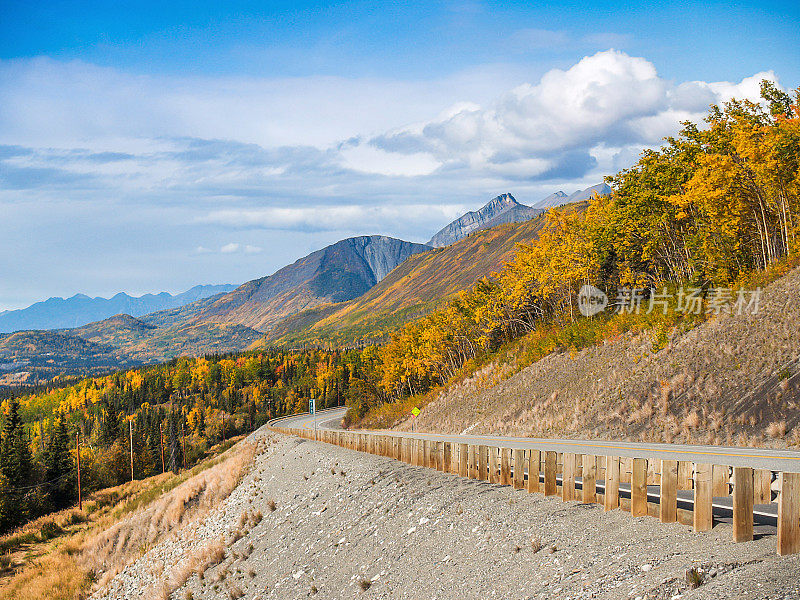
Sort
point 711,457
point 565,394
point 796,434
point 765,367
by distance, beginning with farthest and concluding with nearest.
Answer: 1. point 565,394
2. point 765,367
3. point 796,434
4. point 711,457

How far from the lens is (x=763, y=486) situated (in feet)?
29.8

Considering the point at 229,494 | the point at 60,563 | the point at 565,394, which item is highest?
the point at 565,394

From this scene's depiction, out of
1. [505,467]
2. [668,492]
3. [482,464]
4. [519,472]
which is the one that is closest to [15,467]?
[482,464]

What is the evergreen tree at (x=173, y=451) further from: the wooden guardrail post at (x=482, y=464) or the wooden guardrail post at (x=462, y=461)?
the wooden guardrail post at (x=482, y=464)

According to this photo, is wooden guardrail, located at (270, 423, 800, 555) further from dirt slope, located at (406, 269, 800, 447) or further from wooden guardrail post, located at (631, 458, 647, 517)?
dirt slope, located at (406, 269, 800, 447)

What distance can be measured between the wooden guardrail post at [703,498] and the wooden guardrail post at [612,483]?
6.15ft

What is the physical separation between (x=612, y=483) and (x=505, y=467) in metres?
4.38

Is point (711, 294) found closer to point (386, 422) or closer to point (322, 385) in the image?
point (386, 422)

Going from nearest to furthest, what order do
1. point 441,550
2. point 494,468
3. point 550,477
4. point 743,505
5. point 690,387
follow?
point 743,505 < point 441,550 < point 550,477 < point 494,468 < point 690,387

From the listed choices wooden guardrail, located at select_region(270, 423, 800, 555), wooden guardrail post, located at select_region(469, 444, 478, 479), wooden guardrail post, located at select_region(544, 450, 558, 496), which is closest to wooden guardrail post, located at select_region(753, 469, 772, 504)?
wooden guardrail, located at select_region(270, 423, 800, 555)

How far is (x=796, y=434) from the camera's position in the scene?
19.8m

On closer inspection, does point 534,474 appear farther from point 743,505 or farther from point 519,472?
point 743,505

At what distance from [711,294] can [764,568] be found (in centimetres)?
3009

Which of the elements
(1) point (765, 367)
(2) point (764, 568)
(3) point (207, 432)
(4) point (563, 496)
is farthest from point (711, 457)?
(3) point (207, 432)
